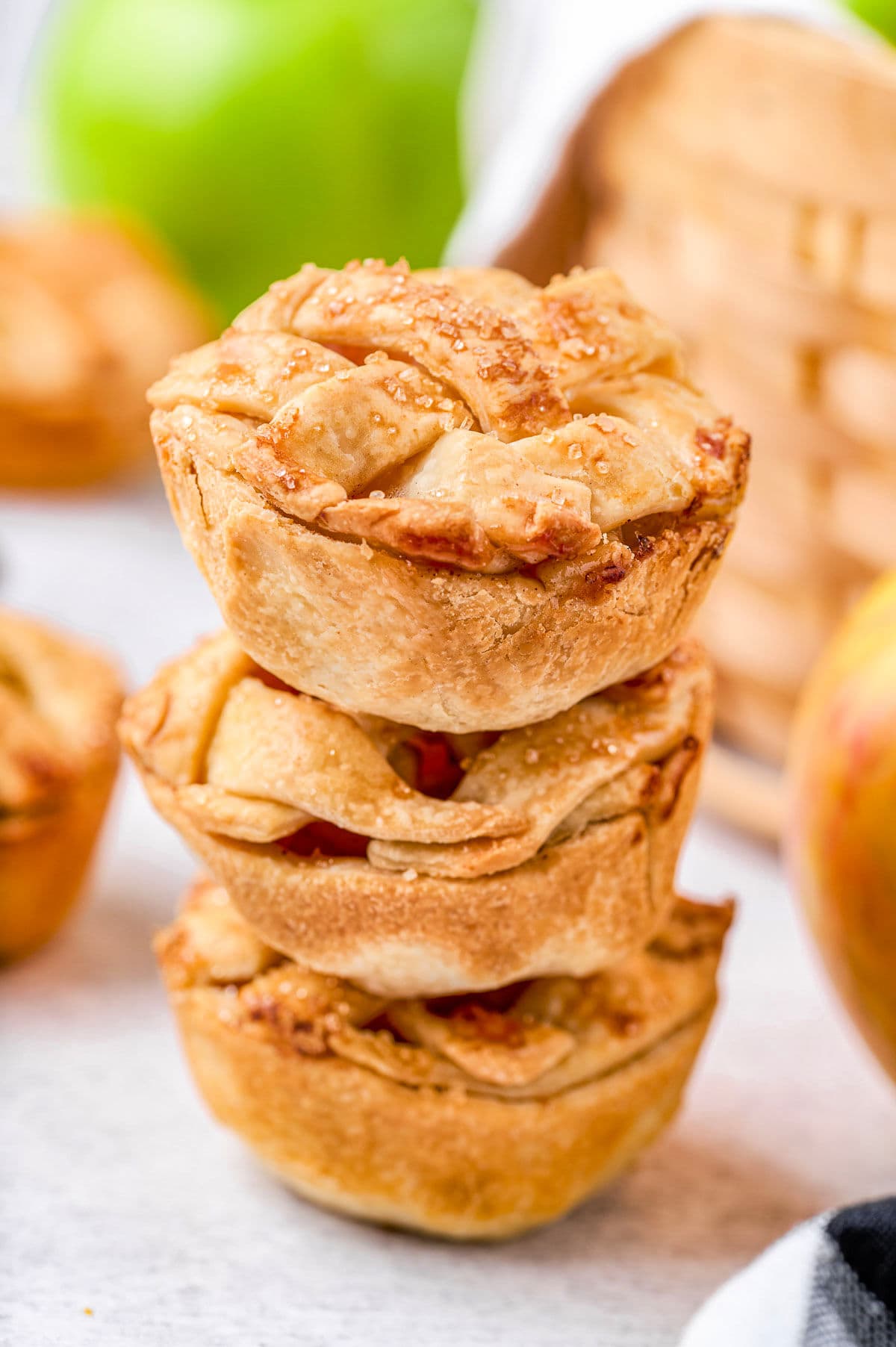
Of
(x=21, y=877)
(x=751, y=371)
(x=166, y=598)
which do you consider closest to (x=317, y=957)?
(x=21, y=877)

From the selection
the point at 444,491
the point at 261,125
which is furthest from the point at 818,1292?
the point at 261,125

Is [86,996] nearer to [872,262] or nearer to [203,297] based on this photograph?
[872,262]

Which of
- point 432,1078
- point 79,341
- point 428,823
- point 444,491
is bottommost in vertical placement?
point 79,341

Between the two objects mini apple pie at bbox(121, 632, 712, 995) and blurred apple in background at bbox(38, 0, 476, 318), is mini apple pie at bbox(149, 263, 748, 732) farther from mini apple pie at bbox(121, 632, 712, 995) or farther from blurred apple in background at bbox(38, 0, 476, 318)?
blurred apple in background at bbox(38, 0, 476, 318)

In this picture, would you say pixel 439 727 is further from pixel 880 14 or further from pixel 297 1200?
pixel 880 14

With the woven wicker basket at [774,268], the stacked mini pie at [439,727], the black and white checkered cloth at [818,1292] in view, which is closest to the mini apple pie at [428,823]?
the stacked mini pie at [439,727]

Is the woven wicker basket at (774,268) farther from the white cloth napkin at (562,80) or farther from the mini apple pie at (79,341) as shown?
the mini apple pie at (79,341)

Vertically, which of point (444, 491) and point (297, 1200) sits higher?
point (444, 491)

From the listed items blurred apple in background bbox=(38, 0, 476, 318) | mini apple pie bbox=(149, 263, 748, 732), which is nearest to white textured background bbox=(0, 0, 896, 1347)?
mini apple pie bbox=(149, 263, 748, 732)
